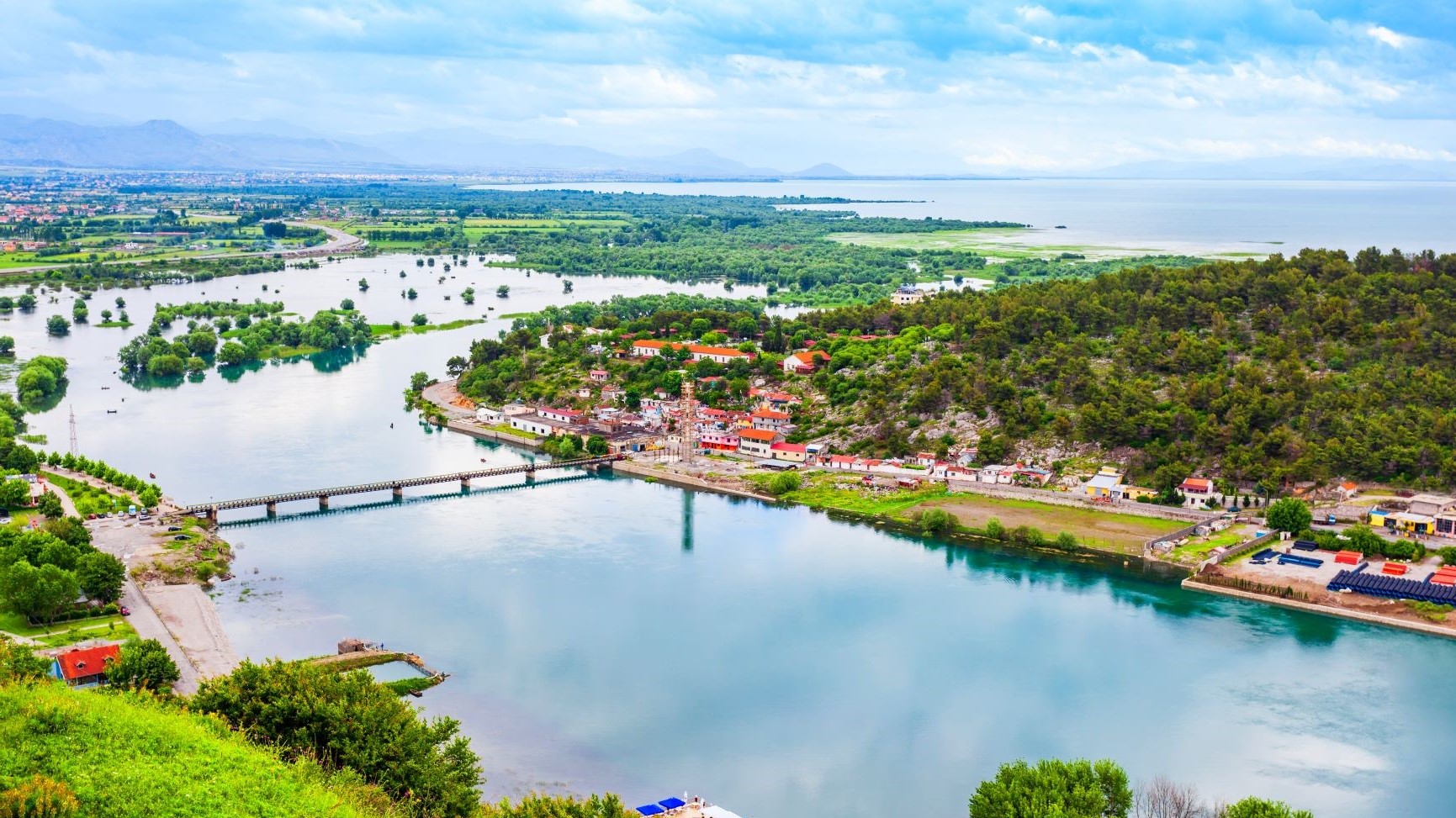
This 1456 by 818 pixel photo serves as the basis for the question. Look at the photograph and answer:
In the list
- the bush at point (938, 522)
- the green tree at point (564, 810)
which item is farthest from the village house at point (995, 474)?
the green tree at point (564, 810)

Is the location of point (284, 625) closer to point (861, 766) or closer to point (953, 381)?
point (861, 766)

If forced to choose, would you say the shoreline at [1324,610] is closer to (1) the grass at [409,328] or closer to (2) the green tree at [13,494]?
(2) the green tree at [13,494]

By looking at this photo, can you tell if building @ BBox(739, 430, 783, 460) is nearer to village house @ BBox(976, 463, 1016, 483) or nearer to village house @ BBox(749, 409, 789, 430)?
village house @ BBox(749, 409, 789, 430)

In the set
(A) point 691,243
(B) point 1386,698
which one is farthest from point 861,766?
(A) point 691,243

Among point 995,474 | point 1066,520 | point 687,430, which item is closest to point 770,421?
point 687,430

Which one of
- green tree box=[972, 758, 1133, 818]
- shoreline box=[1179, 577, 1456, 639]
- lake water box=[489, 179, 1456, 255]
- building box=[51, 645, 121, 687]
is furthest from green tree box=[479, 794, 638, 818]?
lake water box=[489, 179, 1456, 255]
